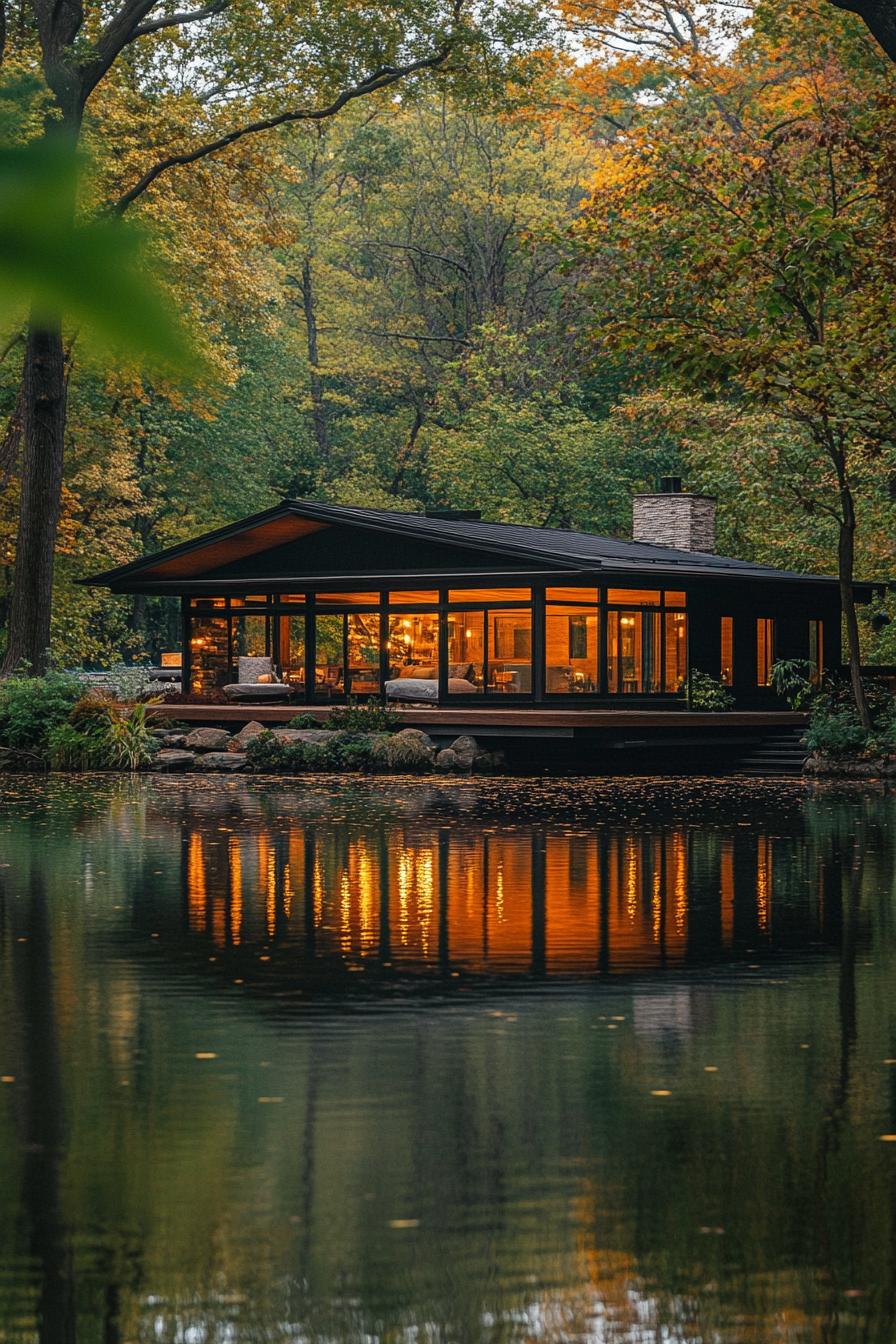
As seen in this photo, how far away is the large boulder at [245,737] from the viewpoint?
33219 millimetres

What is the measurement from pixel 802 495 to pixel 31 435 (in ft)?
52.5

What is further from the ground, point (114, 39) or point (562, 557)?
point (114, 39)

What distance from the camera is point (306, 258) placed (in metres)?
66.3

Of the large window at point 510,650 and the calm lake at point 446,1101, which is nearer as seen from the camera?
the calm lake at point 446,1101

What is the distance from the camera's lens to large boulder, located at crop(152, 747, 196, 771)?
31734 millimetres

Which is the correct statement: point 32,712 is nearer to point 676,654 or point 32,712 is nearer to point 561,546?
point 561,546

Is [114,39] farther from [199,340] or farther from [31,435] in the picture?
[199,340]

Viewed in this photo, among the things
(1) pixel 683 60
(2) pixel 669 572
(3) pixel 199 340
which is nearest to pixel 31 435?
(2) pixel 669 572

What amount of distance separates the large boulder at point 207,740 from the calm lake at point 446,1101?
17.2m

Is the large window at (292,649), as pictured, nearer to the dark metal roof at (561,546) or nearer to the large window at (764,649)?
the dark metal roof at (561,546)

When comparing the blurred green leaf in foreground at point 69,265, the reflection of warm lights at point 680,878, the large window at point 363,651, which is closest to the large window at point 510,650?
the large window at point 363,651

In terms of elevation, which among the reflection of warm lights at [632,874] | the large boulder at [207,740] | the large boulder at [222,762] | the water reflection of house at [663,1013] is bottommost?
the water reflection of house at [663,1013]

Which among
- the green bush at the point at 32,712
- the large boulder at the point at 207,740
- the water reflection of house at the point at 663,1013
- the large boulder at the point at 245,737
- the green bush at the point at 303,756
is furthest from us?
the large boulder at the point at 207,740

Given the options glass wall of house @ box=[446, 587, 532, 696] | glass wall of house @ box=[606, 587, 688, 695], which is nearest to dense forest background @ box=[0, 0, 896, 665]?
glass wall of house @ box=[606, 587, 688, 695]
